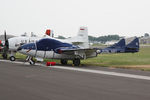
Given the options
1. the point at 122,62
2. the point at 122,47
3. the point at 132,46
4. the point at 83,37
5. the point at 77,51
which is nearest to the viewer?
the point at 77,51

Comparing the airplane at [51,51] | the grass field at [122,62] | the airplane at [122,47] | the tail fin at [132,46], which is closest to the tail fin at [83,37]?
the grass field at [122,62]

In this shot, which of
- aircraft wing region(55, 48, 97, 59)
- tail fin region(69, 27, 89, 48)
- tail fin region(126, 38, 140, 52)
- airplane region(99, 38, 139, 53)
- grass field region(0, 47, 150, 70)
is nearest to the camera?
grass field region(0, 47, 150, 70)

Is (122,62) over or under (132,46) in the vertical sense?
under

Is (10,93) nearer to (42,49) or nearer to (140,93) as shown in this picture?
(140,93)

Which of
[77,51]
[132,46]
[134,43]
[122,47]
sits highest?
[134,43]

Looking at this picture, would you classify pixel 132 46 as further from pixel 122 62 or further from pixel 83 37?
pixel 83 37

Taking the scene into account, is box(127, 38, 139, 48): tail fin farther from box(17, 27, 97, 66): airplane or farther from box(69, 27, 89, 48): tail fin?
box(69, 27, 89, 48): tail fin

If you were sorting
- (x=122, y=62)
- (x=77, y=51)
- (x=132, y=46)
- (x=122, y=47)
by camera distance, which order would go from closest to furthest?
(x=77, y=51) < (x=122, y=62) < (x=122, y=47) < (x=132, y=46)

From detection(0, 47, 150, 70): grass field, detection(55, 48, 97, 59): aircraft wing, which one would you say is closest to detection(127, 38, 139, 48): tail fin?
detection(0, 47, 150, 70): grass field

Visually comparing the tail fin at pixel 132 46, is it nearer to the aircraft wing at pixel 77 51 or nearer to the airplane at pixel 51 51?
the airplane at pixel 51 51

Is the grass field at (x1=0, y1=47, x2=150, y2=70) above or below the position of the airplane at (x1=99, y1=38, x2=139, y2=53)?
below

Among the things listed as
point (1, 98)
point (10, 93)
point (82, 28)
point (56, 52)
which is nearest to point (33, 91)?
point (10, 93)

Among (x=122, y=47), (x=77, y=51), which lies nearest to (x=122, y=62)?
(x=122, y=47)

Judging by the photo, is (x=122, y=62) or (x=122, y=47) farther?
(x=122, y=47)
